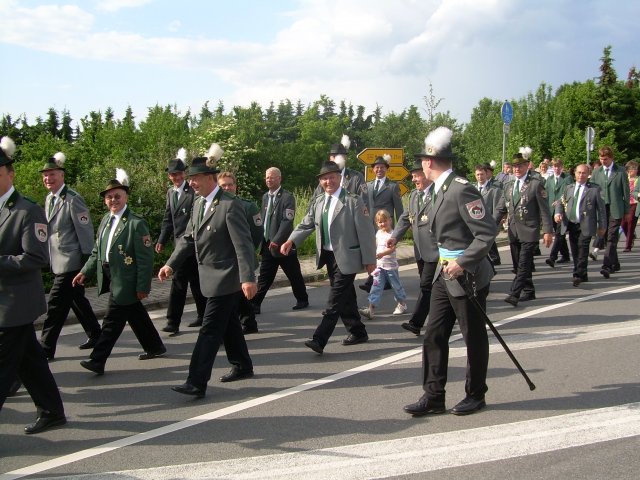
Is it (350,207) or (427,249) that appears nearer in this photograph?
(350,207)

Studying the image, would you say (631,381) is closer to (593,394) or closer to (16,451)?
(593,394)

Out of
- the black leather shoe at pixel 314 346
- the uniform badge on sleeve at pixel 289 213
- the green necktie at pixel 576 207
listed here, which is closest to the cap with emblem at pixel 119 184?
the black leather shoe at pixel 314 346

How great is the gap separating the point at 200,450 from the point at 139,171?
1181 centimetres

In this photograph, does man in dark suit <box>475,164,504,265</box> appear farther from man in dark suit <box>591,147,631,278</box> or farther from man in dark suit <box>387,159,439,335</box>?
man in dark suit <box>387,159,439,335</box>

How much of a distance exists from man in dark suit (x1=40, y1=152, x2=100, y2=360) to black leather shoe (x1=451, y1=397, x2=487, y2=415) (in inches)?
170

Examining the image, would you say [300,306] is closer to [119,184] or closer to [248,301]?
[248,301]

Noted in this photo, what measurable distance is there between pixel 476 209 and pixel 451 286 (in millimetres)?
591

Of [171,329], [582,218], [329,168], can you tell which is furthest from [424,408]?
[582,218]

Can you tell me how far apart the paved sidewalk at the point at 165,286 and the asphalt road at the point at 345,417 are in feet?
6.46

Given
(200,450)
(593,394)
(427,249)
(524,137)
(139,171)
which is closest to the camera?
(200,450)

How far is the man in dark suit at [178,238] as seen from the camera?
8703 mm

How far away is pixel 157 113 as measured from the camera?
3108cm

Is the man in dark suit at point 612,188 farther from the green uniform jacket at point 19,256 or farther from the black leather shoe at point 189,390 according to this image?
the green uniform jacket at point 19,256

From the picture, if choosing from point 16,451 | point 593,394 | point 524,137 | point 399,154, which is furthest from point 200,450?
point 524,137
